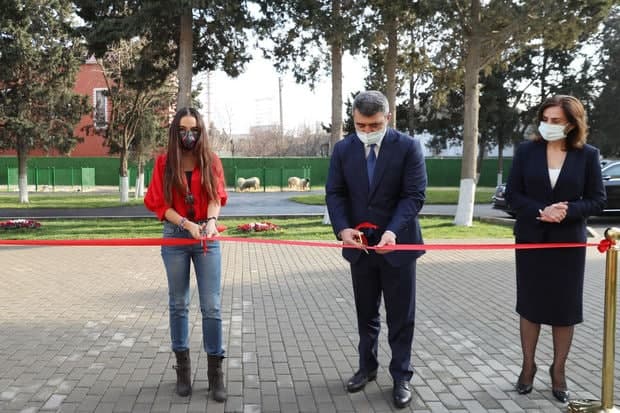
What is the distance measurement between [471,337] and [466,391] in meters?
1.34

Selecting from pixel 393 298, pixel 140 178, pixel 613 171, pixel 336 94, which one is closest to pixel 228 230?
pixel 336 94

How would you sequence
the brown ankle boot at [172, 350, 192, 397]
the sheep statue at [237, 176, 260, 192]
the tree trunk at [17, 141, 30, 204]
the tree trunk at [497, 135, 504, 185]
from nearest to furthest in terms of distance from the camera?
the brown ankle boot at [172, 350, 192, 397]
the tree trunk at [17, 141, 30, 204]
the sheep statue at [237, 176, 260, 192]
the tree trunk at [497, 135, 504, 185]

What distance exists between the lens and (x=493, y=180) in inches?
1800

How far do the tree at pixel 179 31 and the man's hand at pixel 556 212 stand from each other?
39.2 ft

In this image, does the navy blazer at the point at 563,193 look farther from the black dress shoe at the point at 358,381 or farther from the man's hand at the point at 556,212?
the black dress shoe at the point at 358,381

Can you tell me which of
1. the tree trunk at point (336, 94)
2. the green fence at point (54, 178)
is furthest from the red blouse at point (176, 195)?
the green fence at point (54, 178)

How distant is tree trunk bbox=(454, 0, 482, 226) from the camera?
14547 mm

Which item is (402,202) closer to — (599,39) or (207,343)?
(207,343)

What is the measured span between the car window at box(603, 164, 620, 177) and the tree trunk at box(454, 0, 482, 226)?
460cm

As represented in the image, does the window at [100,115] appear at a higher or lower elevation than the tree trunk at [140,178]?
higher

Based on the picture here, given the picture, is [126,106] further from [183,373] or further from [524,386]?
[524,386]

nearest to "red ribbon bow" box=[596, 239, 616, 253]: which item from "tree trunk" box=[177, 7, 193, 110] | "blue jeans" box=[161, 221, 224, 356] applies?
"blue jeans" box=[161, 221, 224, 356]

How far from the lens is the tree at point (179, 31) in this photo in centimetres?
1431

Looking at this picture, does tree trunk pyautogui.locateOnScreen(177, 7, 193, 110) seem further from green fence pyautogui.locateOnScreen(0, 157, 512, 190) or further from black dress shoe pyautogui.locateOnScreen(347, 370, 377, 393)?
green fence pyautogui.locateOnScreen(0, 157, 512, 190)
